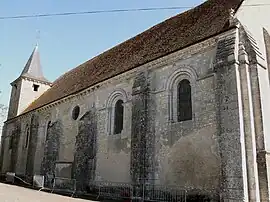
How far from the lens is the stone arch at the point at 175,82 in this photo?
13.5m

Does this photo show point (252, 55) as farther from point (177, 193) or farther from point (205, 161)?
point (177, 193)

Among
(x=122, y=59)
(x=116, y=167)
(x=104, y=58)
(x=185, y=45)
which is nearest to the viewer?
(x=185, y=45)

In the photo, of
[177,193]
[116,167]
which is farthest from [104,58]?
[177,193]

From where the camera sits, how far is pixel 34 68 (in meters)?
34.7

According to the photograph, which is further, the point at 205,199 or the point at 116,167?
the point at 116,167

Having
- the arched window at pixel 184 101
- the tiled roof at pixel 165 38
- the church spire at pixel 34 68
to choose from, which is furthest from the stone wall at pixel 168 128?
the church spire at pixel 34 68

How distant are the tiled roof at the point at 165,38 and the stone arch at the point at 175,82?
47.2 inches

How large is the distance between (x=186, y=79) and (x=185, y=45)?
172 cm

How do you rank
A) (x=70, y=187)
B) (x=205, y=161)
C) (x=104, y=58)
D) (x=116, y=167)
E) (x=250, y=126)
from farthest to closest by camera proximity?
(x=104, y=58) → (x=70, y=187) → (x=116, y=167) → (x=205, y=161) → (x=250, y=126)

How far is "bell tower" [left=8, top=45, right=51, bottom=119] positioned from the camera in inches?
1271

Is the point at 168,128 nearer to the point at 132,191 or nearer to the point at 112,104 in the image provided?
the point at 132,191

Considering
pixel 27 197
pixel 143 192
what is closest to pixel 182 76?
pixel 143 192

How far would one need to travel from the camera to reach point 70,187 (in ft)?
57.8

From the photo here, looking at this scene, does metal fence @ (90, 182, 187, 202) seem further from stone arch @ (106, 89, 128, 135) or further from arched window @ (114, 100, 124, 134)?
stone arch @ (106, 89, 128, 135)
